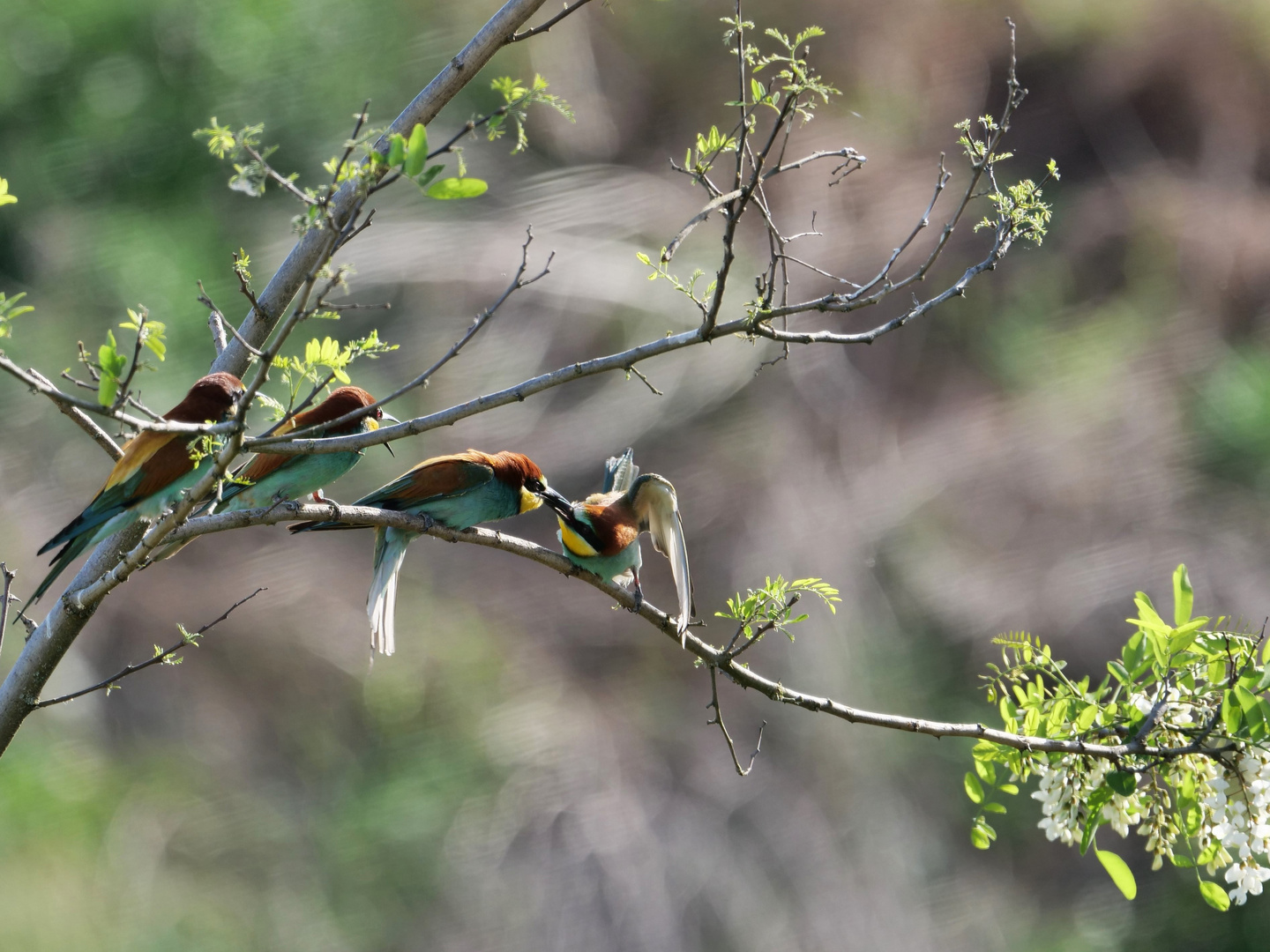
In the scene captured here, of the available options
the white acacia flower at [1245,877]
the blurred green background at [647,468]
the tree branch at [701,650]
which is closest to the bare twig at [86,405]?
the tree branch at [701,650]

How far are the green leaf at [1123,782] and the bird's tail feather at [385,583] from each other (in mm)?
1821

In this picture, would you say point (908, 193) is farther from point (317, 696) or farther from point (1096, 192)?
point (317, 696)

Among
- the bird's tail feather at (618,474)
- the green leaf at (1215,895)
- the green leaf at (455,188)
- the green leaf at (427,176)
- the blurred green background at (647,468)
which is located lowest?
the blurred green background at (647,468)

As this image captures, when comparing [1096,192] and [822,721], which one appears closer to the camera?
[822,721]

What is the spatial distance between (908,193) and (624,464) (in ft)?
17.0

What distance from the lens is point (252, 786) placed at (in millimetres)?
6602

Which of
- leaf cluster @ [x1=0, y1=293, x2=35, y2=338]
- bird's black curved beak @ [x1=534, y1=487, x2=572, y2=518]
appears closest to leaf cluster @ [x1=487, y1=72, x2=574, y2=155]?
leaf cluster @ [x1=0, y1=293, x2=35, y2=338]

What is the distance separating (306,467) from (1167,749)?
2061 millimetres

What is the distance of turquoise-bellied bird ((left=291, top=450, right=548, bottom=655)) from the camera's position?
9.96ft

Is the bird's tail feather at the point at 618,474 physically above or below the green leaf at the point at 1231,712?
below

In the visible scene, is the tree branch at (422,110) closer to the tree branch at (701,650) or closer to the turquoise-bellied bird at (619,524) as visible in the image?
the tree branch at (701,650)

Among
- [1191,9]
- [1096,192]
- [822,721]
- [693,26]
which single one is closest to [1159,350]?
[1096,192]

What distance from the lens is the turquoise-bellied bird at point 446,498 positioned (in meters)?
3.04

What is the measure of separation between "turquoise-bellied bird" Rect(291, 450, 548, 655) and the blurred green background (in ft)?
11.4
